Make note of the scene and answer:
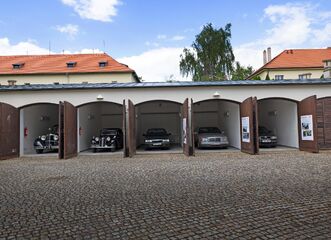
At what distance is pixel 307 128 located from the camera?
632 inches

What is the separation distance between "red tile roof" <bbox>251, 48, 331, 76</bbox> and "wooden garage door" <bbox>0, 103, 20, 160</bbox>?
33.1 metres

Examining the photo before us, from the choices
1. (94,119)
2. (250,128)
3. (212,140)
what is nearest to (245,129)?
(250,128)

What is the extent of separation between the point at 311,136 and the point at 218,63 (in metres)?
24.0

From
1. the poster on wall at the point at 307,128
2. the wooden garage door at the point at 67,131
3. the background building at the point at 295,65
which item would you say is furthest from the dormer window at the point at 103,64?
the poster on wall at the point at 307,128

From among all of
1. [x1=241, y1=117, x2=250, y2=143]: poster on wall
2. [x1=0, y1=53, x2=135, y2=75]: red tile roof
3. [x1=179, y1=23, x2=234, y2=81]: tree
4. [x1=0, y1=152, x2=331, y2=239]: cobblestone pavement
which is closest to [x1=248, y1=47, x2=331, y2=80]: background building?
[x1=179, y1=23, x2=234, y2=81]: tree

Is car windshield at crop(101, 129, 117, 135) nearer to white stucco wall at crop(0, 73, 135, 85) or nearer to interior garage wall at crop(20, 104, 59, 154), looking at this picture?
interior garage wall at crop(20, 104, 59, 154)

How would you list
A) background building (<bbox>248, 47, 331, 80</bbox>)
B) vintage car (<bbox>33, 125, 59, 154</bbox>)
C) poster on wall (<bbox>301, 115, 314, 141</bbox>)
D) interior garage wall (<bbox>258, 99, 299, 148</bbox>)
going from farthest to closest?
1. background building (<bbox>248, 47, 331, 80</bbox>)
2. interior garage wall (<bbox>258, 99, 299, 148</bbox>)
3. vintage car (<bbox>33, 125, 59, 154</bbox>)
4. poster on wall (<bbox>301, 115, 314, 141</bbox>)

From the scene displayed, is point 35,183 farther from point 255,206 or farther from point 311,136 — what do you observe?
point 311,136

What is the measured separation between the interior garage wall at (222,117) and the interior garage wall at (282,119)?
8.25ft

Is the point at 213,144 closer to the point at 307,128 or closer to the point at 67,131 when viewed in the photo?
the point at 307,128

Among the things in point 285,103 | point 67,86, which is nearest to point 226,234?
point 67,86

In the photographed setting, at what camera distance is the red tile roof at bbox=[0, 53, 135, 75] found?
3800cm

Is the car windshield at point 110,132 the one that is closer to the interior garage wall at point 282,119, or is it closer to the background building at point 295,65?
the interior garage wall at point 282,119

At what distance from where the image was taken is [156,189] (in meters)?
7.36
